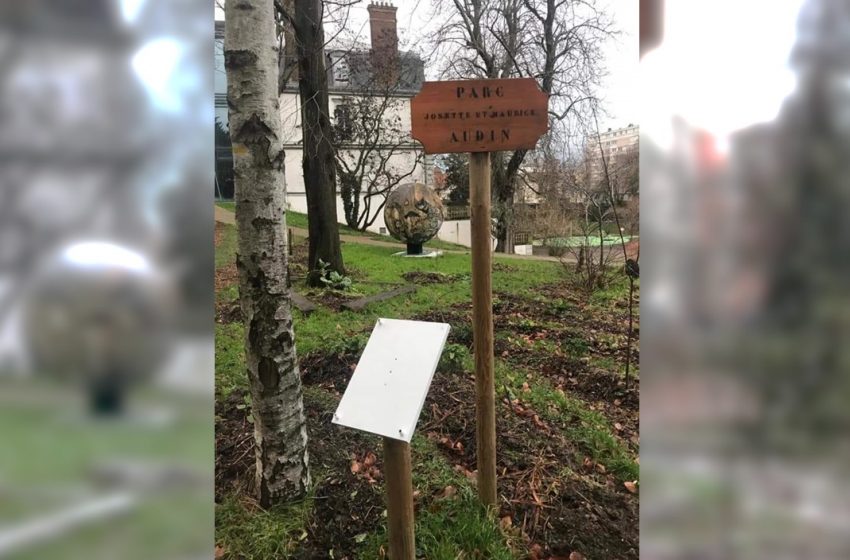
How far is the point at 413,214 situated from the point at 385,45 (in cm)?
436

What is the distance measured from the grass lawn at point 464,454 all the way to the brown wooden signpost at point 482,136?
9.7 inches

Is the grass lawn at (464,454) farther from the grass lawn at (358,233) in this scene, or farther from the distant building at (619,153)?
the grass lawn at (358,233)

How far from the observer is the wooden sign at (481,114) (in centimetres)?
203

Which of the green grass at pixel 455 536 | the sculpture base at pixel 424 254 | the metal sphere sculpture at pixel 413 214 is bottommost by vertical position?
the green grass at pixel 455 536

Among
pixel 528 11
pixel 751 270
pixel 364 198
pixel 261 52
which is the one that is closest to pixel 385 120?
pixel 364 198

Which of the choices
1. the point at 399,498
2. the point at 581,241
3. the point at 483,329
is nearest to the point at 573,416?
the point at 483,329

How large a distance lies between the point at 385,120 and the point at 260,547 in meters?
12.4

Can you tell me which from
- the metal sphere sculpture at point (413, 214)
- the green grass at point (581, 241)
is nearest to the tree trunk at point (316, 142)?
the metal sphere sculpture at point (413, 214)

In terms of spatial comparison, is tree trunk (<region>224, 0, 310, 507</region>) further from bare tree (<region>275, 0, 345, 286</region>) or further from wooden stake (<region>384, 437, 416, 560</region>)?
bare tree (<region>275, 0, 345, 286</region>)

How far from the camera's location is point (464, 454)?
2684 millimetres

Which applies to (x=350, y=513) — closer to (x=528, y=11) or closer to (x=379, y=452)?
(x=379, y=452)

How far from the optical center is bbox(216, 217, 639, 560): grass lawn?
2104 millimetres

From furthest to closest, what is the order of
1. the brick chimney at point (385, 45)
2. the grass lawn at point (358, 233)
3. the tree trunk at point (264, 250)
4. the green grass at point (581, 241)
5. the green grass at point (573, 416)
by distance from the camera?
the grass lawn at point (358, 233), the brick chimney at point (385, 45), the green grass at point (581, 241), the green grass at point (573, 416), the tree trunk at point (264, 250)

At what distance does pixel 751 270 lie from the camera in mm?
1289
